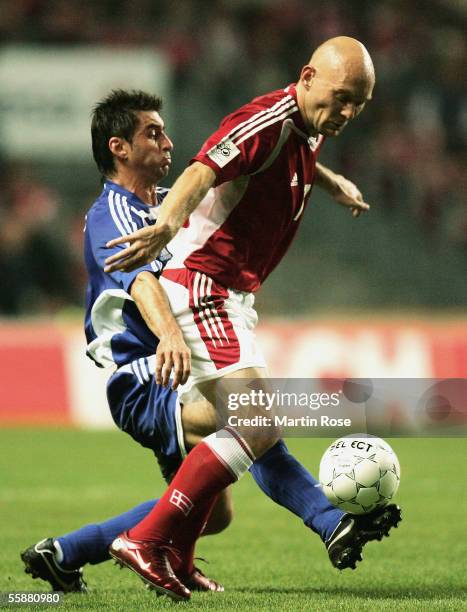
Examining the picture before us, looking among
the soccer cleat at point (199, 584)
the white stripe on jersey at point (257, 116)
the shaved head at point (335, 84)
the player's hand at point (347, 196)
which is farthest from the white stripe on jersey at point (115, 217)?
the soccer cleat at point (199, 584)

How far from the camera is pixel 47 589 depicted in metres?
4.62

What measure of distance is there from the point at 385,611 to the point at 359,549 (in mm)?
293

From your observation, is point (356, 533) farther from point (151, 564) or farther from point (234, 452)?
point (151, 564)

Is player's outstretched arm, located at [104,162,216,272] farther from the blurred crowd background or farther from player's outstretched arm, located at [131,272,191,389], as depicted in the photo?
the blurred crowd background

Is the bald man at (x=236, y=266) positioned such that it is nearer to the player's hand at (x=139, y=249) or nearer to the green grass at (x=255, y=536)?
the player's hand at (x=139, y=249)

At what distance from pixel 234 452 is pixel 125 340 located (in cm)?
75

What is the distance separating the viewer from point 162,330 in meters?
3.91

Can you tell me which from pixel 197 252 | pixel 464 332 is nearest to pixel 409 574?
pixel 197 252

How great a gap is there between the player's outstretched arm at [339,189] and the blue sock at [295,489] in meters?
1.16

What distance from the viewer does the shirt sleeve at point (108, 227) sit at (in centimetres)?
437

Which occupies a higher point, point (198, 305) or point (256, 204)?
point (256, 204)

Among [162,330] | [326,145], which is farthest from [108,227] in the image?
[326,145]

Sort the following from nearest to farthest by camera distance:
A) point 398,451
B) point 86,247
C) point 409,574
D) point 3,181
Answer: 1. point 86,247
2. point 409,574
3. point 398,451
4. point 3,181

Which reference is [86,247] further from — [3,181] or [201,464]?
[3,181]
